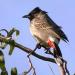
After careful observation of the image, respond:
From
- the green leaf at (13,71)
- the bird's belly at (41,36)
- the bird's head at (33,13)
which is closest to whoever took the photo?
the green leaf at (13,71)

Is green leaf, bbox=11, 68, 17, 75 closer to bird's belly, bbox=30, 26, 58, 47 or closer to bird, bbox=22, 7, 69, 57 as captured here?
bird, bbox=22, 7, 69, 57

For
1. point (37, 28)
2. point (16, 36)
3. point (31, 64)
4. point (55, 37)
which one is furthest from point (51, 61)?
point (37, 28)

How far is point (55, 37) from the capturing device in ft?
13.2

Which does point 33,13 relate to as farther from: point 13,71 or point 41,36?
point 13,71

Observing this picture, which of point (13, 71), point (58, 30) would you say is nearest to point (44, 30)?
point (58, 30)

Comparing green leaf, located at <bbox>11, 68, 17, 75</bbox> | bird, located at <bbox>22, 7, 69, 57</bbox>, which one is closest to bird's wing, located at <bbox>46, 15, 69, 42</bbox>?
bird, located at <bbox>22, 7, 69, 57</bbox>

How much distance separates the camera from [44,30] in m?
4.59

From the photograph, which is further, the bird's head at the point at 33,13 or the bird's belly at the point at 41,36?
the bird's head at the point at 33,13

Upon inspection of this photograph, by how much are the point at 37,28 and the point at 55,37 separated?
813mm

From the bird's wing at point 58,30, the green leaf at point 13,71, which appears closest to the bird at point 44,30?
the bird's wing at point 58,30

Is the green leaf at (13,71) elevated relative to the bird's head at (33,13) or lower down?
lower down

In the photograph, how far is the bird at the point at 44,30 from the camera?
3.80m

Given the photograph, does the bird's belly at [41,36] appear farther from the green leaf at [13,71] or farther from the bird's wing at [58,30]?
the green leaf at [13,71]

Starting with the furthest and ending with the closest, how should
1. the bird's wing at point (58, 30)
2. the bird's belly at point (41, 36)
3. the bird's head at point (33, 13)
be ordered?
the bird's head at point (33, 13) < the bird's belly at point (41, 36) < the bird's wing at point (58, 30)
